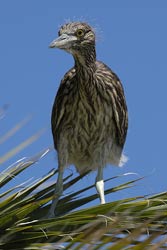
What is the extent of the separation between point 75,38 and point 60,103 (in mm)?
680

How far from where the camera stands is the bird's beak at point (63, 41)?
5.17 m

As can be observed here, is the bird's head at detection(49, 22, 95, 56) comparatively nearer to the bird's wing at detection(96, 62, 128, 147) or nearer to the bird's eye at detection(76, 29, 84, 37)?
the bird's eye at detection(76, 29, 84, 37)

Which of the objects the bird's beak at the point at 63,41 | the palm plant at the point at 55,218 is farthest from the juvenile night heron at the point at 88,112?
the palm plant at the point at 55,218

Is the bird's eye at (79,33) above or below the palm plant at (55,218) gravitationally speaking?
above

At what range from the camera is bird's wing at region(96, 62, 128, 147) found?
19.9 feet

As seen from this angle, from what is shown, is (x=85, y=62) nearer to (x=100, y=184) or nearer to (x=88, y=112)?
(x=88, y=112)

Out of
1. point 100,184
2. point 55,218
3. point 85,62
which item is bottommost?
point 55,218

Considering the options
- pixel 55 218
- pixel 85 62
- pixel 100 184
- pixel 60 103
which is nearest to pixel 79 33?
pixel 85 62

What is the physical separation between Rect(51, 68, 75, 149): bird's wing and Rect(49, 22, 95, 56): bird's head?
0.37 meters

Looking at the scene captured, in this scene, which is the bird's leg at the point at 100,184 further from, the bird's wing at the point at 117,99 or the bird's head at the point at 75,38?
the bird's head at the point at 75,38

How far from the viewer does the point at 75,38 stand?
222 inches

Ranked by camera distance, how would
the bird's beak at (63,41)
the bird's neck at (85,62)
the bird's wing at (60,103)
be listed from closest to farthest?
the bird's beak at (63,41) < the bird's neck at (85,62) < the bird's wing at (60,103)

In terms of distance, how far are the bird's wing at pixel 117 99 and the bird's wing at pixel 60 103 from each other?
317mm

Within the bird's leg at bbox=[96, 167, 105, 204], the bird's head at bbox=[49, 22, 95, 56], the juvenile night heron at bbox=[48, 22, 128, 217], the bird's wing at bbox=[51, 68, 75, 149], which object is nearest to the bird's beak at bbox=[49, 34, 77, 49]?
the bird's head at bbox=[49, 22, 95, 56]
